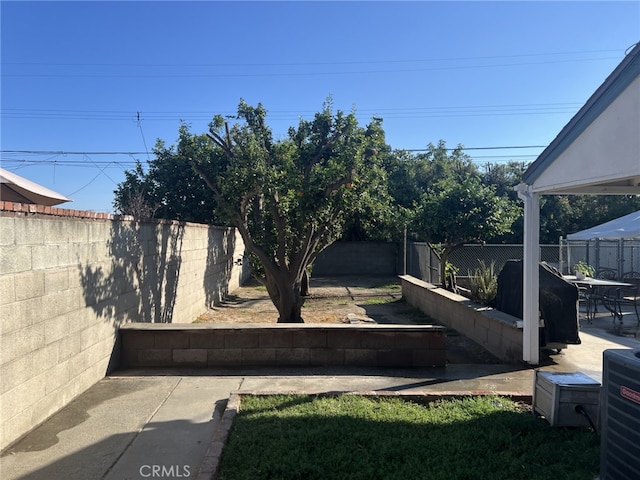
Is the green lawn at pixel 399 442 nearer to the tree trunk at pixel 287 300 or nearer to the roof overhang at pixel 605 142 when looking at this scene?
the roof overhang at pixel 605 142

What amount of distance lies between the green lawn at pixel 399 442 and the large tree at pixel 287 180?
13.4ft

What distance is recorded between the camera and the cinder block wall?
3.91m

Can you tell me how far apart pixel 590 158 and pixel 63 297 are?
5.67m

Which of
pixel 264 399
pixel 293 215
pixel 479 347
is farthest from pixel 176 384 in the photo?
pixel 479 347

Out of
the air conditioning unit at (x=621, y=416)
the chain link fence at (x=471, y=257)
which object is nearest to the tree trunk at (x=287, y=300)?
the air conditioning unit at (x=621, y=416)

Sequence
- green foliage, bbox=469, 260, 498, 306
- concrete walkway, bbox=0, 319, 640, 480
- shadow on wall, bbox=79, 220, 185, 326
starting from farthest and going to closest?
green foliage, bbox=469, 260, 498, 306, shadow on wall, bbox=79, 220, 185, 326, concrete walkway, bbox=0, 319, 640, 480

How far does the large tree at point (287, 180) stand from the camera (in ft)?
26.9

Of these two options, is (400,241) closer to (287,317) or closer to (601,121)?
(287,317)

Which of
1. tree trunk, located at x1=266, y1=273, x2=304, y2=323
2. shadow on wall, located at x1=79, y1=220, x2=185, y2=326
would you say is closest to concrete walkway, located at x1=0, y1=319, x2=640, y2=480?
shadow on wall, located at x1=79, y1=220, x2=185, y2=326

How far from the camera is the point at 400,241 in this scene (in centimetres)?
2373

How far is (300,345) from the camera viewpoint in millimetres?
6641

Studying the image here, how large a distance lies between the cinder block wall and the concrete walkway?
0.26 meters

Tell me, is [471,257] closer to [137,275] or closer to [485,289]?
[485,289]

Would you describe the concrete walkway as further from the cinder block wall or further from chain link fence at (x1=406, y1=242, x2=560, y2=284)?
chain link fence at (x1=406, y1=242, x2=560, y2=284)
